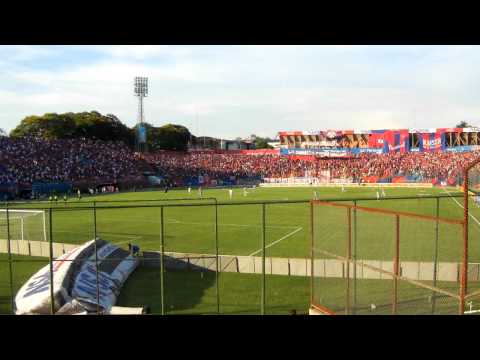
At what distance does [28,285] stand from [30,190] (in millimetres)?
38639

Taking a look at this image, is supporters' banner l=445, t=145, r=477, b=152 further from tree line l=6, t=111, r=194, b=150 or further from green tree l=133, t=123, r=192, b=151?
tree line l=6, t=111, r=194, b=150

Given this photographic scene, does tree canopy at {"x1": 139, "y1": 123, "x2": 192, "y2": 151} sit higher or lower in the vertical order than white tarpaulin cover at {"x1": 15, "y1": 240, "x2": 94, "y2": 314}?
higher

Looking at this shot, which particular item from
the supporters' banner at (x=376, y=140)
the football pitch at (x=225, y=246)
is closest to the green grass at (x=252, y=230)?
the football pitch at (x=225, y=246)

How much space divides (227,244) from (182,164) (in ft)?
194

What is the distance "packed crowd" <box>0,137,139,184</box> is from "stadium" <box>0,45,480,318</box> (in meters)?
0.22

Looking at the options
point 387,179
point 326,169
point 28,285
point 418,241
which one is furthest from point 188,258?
point 326,169

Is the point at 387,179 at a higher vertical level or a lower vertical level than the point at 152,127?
lower

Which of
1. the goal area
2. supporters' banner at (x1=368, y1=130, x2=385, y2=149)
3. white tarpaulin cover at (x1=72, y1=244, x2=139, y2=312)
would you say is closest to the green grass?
the goal area

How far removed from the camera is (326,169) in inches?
2968

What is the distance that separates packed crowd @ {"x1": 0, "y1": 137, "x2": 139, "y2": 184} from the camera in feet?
165

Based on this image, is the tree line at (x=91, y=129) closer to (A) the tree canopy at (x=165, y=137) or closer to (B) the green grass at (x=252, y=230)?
(A) the tree canopy at (x=165, y=137)
